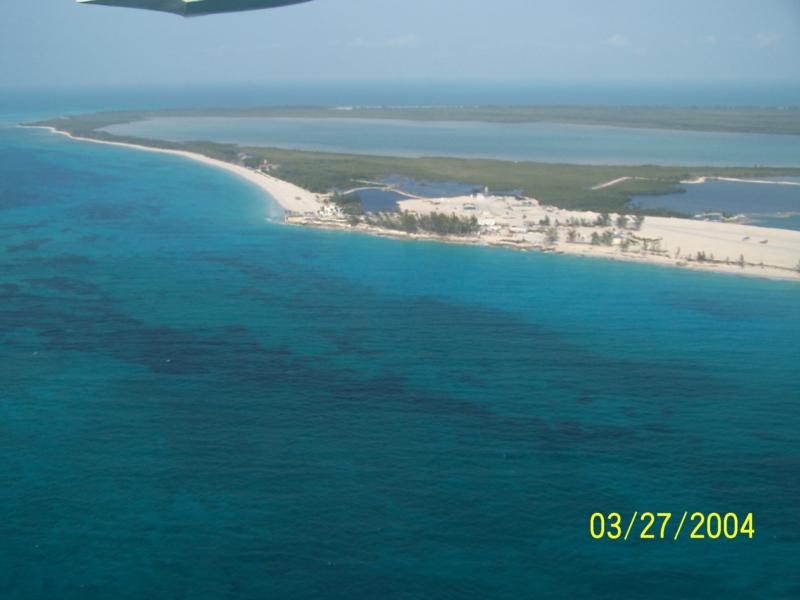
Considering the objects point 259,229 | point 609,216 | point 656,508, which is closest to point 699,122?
point 609,216

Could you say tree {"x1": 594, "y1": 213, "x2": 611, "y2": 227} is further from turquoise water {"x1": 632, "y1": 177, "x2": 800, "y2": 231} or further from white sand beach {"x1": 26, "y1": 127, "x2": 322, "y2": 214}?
white sand beach {"x1": 26, "y1": 127, "x2": 322, "y2": 214}

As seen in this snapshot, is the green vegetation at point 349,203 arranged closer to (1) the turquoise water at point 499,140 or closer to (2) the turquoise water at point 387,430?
(2) the turquoise water at point 387,430

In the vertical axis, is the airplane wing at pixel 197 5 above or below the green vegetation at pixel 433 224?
above

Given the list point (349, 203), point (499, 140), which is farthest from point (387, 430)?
point (499, 140)

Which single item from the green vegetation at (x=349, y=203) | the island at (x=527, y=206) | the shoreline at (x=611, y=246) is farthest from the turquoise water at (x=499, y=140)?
the green vegetation at (x=349, y=203)

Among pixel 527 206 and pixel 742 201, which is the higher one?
pixel 742 201

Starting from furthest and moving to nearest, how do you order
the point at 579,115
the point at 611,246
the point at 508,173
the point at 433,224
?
1. the point at 579,115
2. the point at 508,173
3. the point at 433,224
4. the point at 611,246

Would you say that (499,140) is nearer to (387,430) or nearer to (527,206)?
(527,206)
